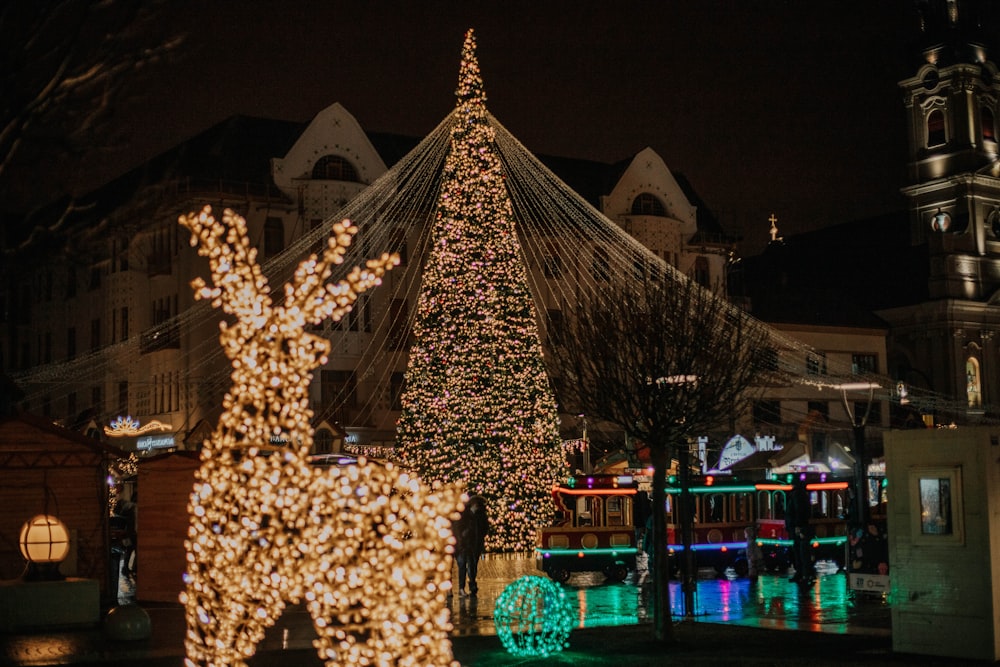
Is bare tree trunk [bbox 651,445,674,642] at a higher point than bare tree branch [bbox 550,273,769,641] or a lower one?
lower

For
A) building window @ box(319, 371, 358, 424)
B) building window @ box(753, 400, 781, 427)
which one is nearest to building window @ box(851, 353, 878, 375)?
building window @ box(753, 400, 781, 427)

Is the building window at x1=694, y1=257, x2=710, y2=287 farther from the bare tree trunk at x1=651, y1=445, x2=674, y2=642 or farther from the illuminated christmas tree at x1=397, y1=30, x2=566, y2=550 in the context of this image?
the bare tree trunk at x1=651, y1=445, x2=674, y2=642

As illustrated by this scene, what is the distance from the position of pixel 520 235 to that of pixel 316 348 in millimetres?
39817

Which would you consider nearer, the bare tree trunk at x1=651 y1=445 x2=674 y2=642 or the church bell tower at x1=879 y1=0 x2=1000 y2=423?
the bare tree trunk at x1=651 y1=445 x2=674 y2=642

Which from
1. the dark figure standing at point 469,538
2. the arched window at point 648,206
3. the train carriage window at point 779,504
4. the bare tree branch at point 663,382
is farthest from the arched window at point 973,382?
the bare tree branch at point 663,382

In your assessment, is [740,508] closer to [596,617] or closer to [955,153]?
[596,617]

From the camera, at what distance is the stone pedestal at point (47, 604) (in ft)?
60.7

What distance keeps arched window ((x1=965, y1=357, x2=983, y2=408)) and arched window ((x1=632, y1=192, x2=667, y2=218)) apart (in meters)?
21.3

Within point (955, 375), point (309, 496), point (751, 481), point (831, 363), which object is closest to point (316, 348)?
point (309, 496)

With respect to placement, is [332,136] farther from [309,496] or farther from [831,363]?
[309,496]

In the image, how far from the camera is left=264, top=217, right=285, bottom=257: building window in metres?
45.8

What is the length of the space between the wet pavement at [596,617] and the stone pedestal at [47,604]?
462 millimetres

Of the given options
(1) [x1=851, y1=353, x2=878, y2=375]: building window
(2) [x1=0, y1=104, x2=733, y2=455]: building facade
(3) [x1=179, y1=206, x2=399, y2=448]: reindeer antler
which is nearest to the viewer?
(3) [x1=179, y1=206, x2=399, y2=448]: reindeer antler

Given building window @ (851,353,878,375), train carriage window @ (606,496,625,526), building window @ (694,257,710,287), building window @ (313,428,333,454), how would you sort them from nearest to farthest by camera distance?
train carriage window @ (606,496,625,526) → building window @ (313,428,333,454) → building window @ (694,257,710,287) → building window @ (851,353,878,375)
